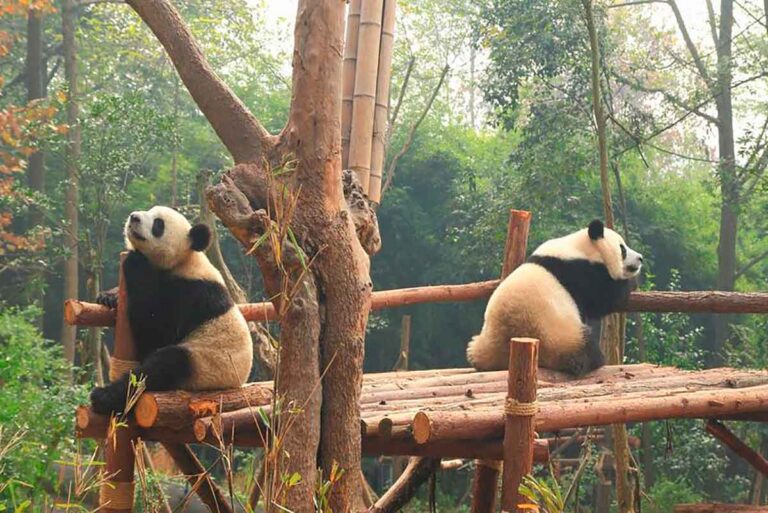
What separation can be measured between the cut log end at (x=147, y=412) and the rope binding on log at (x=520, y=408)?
3.56 feet

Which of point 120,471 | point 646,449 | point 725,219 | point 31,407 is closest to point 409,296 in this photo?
point 120,471

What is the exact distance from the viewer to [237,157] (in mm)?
2904

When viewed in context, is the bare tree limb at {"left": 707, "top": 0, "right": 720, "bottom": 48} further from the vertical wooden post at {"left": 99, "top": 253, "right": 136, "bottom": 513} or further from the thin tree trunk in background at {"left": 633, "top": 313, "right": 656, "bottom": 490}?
the vertical wooden post at {"left": 99, "top": 253, "right": 136, "bottom": 513}

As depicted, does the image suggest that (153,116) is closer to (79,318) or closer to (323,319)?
(79,318)

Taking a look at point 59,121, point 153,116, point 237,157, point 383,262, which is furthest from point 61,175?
point 237,157

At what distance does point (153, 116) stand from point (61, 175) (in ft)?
9.26

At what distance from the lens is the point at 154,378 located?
121 inches

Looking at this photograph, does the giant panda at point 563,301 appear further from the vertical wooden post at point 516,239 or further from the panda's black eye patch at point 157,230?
the panda's black eye patch at point 157,230

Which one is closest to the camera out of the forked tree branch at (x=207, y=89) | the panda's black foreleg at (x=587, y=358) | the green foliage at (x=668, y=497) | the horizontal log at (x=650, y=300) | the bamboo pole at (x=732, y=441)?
the forked tree branch at (x=207, y=89)

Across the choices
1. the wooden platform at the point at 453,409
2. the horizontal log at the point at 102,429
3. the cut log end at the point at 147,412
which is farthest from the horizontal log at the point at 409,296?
the cut log end at the point at 147,412

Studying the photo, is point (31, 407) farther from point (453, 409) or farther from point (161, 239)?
point (453, 409)

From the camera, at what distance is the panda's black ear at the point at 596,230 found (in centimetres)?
459

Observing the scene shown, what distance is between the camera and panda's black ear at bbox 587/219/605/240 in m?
4.59

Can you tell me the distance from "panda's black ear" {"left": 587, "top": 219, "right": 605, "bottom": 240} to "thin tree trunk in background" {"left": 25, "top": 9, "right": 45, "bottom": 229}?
671cm
